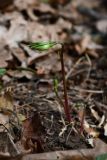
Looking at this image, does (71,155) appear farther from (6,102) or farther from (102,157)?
(6,102)

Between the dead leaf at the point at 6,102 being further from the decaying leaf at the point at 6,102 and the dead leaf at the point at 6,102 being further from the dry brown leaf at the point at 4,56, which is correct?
the dry brown leaf at the point at 4,56

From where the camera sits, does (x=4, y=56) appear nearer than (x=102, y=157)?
No

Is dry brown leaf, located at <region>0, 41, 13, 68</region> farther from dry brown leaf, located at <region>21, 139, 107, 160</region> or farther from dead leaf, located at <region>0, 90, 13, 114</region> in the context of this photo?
dry brown leaf, located at <region>21, 139, 107, 160</region>

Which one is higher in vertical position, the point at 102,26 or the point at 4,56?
the point at 102,26

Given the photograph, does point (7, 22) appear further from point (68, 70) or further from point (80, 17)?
point (80, 17)

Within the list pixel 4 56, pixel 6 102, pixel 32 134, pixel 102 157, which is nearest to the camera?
pixel 102 157

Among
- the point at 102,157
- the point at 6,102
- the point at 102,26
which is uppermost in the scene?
the point at 102,26

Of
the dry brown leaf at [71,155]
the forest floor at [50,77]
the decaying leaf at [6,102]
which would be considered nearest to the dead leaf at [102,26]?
the forest floor at [50,77]

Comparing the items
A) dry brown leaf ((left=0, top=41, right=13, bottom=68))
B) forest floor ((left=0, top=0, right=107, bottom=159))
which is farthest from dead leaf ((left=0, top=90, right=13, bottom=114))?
dry brown leaf ((left=0, top=41, right=13, bottom=68))

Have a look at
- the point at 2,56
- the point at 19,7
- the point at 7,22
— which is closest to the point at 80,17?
the point at 19,7

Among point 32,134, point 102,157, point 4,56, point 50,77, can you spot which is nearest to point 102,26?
point 50,77

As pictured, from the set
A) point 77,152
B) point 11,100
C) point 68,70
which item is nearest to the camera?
point 77,152
